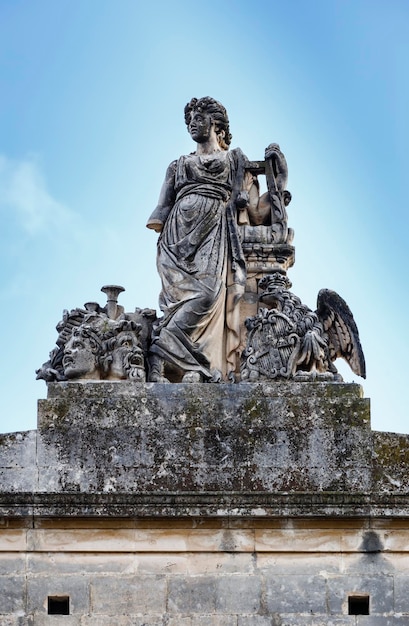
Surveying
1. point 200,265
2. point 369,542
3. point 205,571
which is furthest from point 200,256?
point 369,542

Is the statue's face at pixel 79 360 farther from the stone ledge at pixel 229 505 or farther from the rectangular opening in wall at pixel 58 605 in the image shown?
the rectangular opening in wall at pixel 58 605

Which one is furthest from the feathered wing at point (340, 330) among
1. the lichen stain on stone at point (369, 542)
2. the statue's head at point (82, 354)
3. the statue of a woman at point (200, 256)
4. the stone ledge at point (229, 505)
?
the statue's head at point (82, 354)

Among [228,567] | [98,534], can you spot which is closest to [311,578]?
[228,567]

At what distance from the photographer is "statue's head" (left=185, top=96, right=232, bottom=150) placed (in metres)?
19.6

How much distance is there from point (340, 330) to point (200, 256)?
1.59 meters

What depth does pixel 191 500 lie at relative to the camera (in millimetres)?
17672

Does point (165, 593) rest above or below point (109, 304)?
below

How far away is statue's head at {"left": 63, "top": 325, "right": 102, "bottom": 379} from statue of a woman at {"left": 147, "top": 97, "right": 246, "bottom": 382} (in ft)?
1.89

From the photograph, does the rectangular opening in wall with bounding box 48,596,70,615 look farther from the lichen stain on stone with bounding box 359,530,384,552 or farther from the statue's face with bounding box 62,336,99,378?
the lichen stain on stone with bounding box 359,530,384,552

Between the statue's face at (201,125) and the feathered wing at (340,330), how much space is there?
208 cm

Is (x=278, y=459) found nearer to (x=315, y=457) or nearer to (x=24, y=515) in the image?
(x=315, y=457)

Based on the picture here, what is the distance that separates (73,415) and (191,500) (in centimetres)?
145

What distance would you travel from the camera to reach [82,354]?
18.4m

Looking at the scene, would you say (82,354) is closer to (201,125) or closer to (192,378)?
(192,378)
